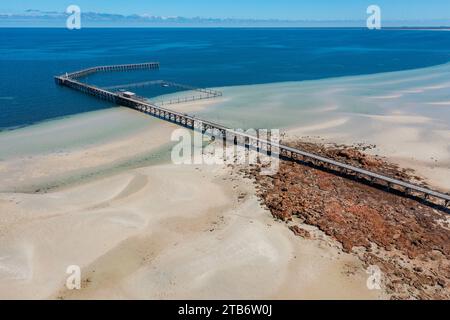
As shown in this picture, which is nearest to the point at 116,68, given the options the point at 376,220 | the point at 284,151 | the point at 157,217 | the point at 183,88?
the point at 183,88

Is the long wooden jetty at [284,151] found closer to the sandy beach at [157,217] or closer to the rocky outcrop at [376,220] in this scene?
the rocky outcrop at [376,220]

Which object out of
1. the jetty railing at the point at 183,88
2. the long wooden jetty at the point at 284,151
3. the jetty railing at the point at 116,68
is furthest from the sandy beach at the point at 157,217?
the jetty railing at the point at 116,68

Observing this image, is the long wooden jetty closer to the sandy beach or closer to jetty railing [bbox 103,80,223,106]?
the sandy beach

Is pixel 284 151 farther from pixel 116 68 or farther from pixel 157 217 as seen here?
pixel 116 68

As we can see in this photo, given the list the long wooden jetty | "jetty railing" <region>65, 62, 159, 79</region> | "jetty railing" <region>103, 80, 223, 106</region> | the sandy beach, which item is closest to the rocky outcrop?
the long wooden jetty

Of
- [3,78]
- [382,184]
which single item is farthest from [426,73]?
[3,78]

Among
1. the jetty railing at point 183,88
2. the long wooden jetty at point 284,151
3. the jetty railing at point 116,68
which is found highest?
the jetty railing at point 116,68

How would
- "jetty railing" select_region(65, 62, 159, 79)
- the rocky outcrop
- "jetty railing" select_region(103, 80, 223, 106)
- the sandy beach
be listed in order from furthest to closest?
"jetty railing" select_region(65, 62, 159, 79)
"jetty railing" select_region(103, 80, 223, 106)
the rocky outcrop
the sandy beach
